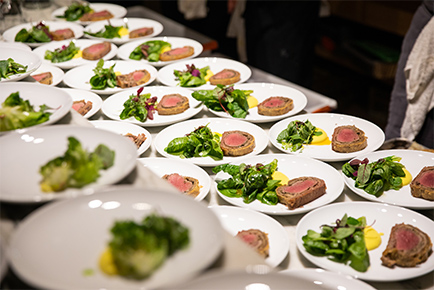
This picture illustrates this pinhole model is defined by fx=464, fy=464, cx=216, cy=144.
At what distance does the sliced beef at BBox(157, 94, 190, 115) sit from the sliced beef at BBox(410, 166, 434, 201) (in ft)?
4.19

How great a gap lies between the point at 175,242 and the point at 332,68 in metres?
6.75

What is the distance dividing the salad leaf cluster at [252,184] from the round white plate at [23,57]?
0.95 metres

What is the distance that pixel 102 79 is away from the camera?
2.86 metres

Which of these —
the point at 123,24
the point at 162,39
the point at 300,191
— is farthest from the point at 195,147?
the point at 123,24

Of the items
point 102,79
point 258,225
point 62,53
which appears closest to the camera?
point 258,225

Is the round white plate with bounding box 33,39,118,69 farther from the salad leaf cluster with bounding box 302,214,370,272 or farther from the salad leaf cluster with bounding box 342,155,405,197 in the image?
the salad leaf cluster with bounding box 302,214,370,272

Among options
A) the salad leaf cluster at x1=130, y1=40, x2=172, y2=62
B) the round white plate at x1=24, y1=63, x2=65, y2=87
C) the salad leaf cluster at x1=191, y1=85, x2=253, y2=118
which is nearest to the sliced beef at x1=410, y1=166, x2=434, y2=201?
the salad leaf cluster at x1=191, y1=85, x2=253, y2=118

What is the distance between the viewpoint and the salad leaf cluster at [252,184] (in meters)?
1.93

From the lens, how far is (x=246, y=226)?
69.7 inches

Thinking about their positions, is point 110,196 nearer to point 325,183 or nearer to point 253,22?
point 325,183

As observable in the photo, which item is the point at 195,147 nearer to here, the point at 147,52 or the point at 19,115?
the point at 19,115

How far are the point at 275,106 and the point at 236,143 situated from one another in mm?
458

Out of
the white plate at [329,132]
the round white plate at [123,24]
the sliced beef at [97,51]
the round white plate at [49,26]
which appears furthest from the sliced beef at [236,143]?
the round white plate at [49,26]

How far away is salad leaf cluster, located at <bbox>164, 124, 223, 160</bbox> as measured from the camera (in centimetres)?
222
